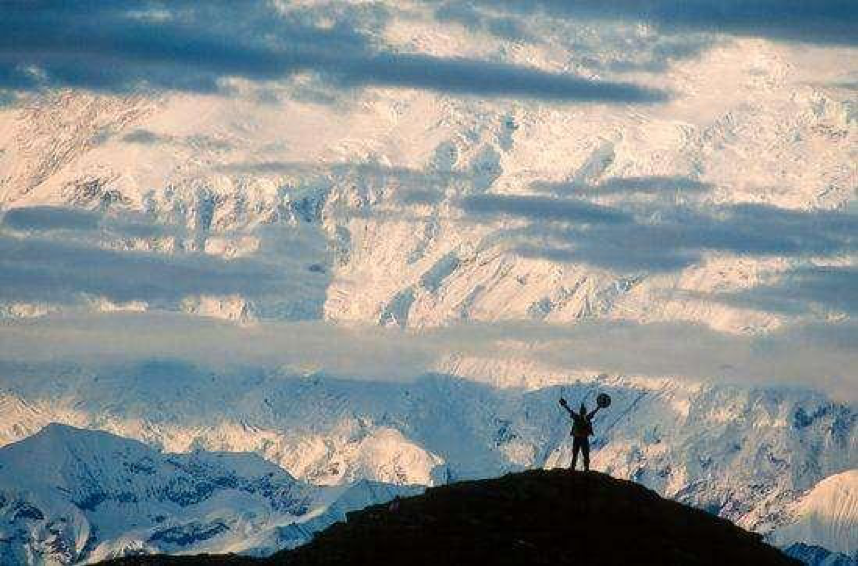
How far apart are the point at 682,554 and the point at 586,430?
9164mm

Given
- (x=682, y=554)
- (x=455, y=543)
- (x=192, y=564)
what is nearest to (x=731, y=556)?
(x=682, y=554)

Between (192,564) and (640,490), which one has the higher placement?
(640,490)

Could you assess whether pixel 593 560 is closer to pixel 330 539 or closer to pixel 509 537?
pixel 509 537

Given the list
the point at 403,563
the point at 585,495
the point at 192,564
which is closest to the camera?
the point at 403,563

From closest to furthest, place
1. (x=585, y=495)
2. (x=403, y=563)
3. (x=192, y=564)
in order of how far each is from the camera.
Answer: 1. (x=403, y=563)
2. (x=585, y=495)
3. (x=192, y=564)

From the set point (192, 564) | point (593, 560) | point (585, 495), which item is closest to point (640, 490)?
point (585, 495)

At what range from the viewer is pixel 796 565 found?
14962cm

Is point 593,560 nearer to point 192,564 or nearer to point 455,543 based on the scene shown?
point 455,543

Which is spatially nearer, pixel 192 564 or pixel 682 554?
pixel 682 554

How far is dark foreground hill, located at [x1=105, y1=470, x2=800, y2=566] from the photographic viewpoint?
13950 cm

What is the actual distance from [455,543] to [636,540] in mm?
10051

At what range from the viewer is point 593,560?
139 meters

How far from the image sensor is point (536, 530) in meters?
143

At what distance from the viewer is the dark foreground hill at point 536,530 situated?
458 ft
